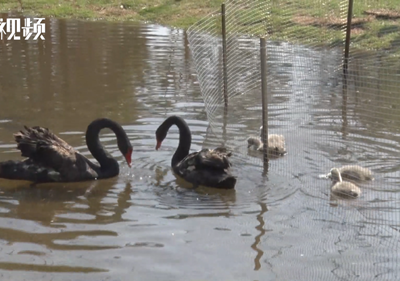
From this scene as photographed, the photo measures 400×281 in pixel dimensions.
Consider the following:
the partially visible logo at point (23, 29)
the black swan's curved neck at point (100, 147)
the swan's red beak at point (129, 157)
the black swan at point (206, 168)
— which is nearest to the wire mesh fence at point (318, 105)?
the black swan at point (206, 168)

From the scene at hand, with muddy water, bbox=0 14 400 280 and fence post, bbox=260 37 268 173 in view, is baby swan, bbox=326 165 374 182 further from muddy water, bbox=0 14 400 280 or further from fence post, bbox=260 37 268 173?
fence post, bbox=260 37 268 173

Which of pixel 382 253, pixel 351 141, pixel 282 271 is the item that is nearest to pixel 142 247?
pixel 282 271

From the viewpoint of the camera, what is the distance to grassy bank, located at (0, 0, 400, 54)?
48.4 feet

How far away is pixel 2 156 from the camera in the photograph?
28.2 ft

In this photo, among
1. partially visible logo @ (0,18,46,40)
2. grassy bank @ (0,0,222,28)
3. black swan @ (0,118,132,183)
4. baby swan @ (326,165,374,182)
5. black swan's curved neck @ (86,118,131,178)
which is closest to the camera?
baby swan @ (326,165,374,182)

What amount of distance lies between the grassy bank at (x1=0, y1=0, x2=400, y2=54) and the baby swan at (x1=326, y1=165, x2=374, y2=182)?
13.0 feet

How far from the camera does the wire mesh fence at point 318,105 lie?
23.9 ft

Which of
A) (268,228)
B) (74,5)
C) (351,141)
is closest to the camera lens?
(268,228)

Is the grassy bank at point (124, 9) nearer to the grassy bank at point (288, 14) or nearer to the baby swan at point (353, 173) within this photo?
the grassy bank at point (288, 14)

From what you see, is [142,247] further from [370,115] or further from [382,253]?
[370,115]

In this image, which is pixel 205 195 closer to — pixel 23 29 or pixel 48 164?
Result: pixel 48 164

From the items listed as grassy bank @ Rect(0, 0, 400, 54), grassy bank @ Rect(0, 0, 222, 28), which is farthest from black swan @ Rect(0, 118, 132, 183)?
grassy bank @ Rect(0, 0, 222, 28)

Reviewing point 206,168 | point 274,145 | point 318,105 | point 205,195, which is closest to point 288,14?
point 318,105

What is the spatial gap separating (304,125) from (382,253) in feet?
13.9
